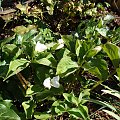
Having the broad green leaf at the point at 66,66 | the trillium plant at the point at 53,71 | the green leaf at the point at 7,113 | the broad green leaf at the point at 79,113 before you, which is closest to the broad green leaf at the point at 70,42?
the trillium plant at the point at 53,71

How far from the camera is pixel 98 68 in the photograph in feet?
5.92

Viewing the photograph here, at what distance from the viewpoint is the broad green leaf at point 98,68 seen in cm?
178

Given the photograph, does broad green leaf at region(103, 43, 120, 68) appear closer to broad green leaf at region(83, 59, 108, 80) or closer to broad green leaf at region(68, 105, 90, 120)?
broad green leaf at region(83, 59, 108, 80)

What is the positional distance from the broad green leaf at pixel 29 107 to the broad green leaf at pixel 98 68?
13.4 inches

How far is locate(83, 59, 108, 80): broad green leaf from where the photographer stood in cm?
178

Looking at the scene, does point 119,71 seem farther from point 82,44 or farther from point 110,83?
point 110,83

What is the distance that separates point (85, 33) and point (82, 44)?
269 millimetres

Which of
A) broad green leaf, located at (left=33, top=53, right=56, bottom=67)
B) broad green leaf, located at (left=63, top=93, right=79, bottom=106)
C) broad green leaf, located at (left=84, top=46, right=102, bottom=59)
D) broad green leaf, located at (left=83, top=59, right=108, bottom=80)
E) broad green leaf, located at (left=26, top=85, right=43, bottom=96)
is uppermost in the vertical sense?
broad green leaf, located at (left=84, top=46, right=102, bottom=59)

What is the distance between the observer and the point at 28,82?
6.40ft

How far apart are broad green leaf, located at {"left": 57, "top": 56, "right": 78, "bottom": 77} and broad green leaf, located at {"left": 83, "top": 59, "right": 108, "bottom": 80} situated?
0.06 m

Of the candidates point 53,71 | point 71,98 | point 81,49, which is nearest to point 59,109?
point 71,98

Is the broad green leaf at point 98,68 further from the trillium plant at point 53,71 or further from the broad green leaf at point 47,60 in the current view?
the broad green leaf at point 47,60

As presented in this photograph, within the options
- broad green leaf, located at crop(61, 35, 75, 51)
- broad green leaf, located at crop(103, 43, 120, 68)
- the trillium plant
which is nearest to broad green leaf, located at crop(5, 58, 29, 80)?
the trillium plant

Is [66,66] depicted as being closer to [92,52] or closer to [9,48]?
[92,52]
